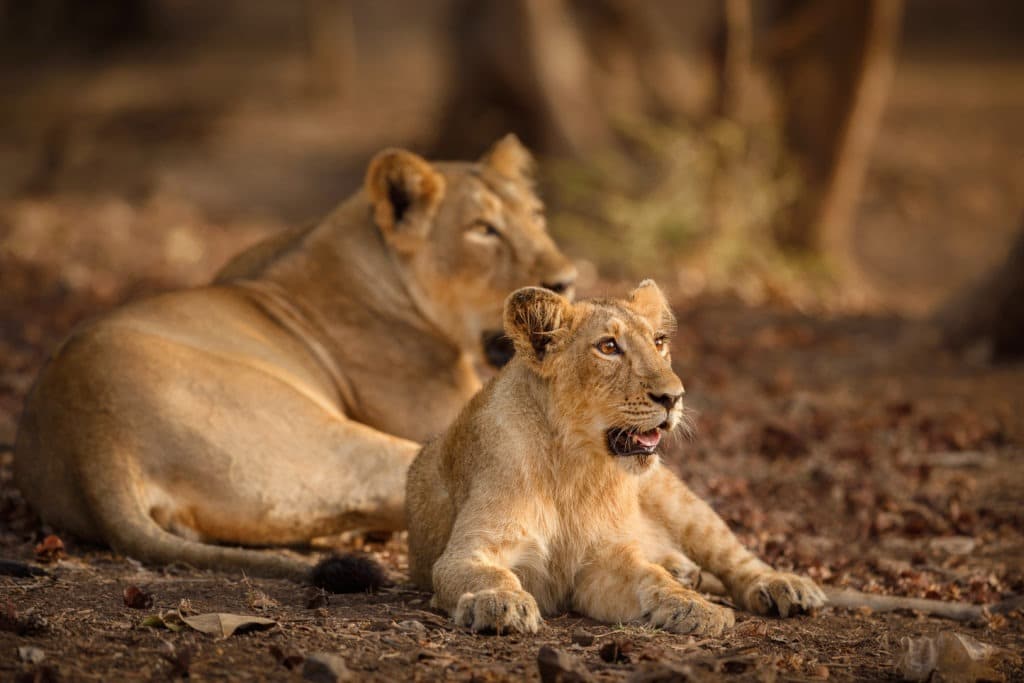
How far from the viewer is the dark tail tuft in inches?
189

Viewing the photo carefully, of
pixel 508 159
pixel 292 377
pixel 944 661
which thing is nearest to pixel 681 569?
pixel 944 661

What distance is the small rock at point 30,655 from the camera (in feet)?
12.1

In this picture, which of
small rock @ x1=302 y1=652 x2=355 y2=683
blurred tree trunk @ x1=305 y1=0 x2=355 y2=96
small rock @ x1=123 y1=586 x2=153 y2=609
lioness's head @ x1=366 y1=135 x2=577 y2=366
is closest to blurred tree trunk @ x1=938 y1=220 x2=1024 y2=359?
lioness's head @ x1=366 y1=135 x2=577 y2=366

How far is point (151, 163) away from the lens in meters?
16.1

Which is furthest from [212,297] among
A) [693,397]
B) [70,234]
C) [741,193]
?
[741,193]

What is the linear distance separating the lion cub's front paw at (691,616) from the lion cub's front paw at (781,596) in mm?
424

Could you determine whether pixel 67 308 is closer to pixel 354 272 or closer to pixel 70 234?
pixel 70 234

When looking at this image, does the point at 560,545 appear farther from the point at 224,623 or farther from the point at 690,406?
the point at 690,406

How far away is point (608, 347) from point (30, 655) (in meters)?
2.03

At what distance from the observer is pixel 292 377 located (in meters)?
5.99

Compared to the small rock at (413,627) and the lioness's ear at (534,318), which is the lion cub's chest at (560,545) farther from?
the lioness's ear at (534,318)

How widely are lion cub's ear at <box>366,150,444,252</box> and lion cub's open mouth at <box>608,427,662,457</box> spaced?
2.25 m

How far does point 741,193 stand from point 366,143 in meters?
6.91

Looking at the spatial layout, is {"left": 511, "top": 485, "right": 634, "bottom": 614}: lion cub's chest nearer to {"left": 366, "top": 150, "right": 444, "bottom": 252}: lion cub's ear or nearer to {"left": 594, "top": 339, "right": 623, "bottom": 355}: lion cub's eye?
{"left": 594, "top": 339, "right": 623, "bottom": 355}: lion cub's eye
